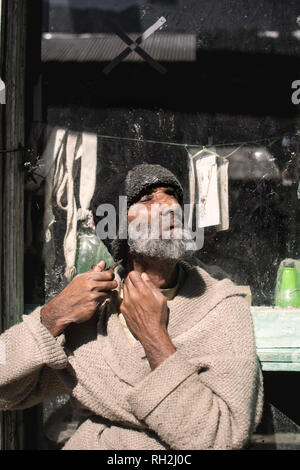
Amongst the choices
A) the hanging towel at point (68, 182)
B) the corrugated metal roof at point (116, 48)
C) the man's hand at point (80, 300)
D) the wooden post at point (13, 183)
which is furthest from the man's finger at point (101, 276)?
the corrugated metal roof at point (116, 48)

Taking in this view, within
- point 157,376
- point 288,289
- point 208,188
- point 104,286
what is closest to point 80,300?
point 104,286

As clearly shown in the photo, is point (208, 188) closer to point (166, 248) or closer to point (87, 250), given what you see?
point (87, 250)

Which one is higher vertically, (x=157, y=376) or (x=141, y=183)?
(x=141, y=183)

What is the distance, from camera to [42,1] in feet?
10.9

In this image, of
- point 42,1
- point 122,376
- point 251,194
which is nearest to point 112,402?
point 122,376

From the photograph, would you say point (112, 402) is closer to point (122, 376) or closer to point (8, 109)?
point (122, 376)

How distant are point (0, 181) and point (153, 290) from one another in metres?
1.28

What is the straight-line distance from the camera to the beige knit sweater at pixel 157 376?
1899mm

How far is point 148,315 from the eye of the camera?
2061 mm

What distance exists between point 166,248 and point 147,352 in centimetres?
46

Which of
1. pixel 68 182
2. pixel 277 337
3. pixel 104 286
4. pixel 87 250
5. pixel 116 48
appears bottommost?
pixel 277 337

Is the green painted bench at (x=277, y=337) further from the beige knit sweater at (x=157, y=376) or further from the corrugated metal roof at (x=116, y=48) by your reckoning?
the corrugated metal roof at (x=116, y=48)

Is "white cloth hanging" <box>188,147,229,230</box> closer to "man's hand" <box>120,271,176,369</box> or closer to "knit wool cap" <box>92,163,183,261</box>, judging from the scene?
A: "knit wool cap" <box>92,163,183,261</box>

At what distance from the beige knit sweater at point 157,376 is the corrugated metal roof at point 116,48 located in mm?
1721
